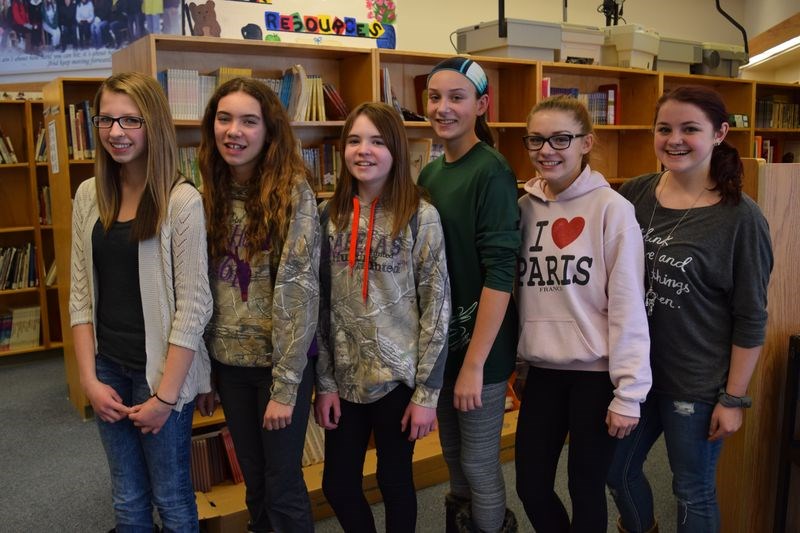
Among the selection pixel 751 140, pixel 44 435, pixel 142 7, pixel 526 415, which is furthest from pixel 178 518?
pixel 751 140

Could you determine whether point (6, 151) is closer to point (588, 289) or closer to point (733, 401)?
point (588, 289)

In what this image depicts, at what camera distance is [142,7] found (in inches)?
183

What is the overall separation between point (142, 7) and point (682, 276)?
14.2 ft

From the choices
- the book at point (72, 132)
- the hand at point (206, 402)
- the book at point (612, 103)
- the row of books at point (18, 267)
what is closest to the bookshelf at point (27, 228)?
the row of books at point (18, 267)

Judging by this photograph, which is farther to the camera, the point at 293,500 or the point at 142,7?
the point at 142,7

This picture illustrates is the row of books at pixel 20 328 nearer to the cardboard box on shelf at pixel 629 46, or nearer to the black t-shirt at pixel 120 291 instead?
the black t-shirt at pixel 120 291

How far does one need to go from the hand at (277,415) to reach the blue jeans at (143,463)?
0.71 ft

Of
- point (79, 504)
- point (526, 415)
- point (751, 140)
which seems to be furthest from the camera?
point (751, 140)

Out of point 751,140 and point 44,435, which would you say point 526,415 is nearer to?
point 44,435

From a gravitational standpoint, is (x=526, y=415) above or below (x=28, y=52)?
below

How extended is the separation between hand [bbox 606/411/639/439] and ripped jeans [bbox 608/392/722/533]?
0.66ft

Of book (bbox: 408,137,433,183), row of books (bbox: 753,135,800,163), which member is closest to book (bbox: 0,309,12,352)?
book (bbox: 408,137,433,183)

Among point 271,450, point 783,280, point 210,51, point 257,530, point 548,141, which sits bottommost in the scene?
point 257,530

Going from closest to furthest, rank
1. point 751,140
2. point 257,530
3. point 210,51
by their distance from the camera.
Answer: point 257,530
point 210,51
point 751,140
